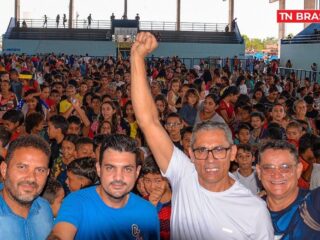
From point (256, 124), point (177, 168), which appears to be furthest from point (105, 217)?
point (256, 124)

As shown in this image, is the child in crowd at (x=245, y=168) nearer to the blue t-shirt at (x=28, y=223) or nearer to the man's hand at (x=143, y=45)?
the man's hand at (x=143, y=45)

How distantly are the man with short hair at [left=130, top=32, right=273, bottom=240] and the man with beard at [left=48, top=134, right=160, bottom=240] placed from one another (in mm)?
224

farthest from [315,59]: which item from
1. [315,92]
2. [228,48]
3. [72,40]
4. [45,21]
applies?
[45,21]

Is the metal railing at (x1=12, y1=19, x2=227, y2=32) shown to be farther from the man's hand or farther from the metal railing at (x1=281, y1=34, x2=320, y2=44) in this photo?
the man's hand

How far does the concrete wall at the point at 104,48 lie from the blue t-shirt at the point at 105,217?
119ft

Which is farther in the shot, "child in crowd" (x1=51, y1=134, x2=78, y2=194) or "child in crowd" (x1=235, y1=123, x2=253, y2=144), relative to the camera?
"child in crowd" (x1=235, y1=123, x2=253, y2=144)

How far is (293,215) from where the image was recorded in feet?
10.2

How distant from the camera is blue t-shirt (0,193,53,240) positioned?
9.47ft

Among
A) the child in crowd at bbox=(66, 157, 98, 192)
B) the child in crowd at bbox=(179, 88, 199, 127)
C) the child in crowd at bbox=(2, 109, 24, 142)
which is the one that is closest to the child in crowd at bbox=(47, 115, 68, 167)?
the child in crowd at bbox=(2, 109, 24, 142)

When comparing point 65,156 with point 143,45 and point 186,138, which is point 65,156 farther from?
point 143,45

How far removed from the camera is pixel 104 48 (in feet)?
129

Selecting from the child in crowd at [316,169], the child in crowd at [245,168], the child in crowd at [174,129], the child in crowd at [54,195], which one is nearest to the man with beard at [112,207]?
the child in crowd at [54,195]

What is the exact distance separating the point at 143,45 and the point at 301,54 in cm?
2871

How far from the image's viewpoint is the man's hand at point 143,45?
11.1ft
